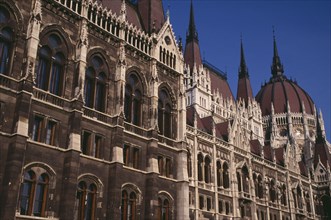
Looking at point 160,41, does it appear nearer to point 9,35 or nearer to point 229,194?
point 9,35

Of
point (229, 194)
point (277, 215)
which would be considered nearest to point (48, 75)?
point (229, 194)

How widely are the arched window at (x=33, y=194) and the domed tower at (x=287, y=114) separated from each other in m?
79.0

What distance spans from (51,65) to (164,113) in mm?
13138

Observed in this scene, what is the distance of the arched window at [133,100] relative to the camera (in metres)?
35.1

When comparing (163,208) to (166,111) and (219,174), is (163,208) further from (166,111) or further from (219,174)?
(219,174)

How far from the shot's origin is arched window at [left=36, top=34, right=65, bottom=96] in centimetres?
2905

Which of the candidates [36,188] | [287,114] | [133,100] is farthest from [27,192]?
[287,114]

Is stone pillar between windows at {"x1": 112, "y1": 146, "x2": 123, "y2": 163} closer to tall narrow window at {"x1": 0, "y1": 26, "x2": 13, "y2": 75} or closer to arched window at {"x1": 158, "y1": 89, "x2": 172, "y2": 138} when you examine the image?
arched window at {"x1": 158, "y1": 89, "x2": 172, "y2": 138}

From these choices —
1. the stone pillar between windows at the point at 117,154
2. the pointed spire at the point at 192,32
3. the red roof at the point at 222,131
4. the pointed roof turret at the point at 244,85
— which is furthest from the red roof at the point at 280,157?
the stone pillar between windows at the point at 117,154

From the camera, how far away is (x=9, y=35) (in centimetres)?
2747

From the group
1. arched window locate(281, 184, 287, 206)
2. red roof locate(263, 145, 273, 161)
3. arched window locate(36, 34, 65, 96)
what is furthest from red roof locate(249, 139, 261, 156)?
arched window locate(36, 34, 65, 96)

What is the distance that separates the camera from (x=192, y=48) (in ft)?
270

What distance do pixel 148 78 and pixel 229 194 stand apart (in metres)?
20.2

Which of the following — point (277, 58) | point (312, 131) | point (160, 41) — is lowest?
point (160, 41)
